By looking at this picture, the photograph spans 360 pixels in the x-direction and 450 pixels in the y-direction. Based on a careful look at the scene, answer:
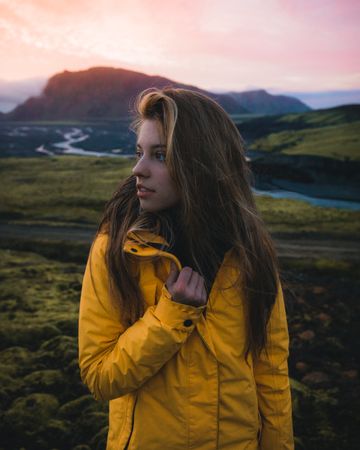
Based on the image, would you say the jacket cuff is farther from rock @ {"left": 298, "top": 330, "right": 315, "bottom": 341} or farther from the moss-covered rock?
rock @ {"left": 298, "top": 330, "right": 315, "bottom": 341}

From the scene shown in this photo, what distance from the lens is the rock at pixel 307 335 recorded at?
23.7 feet

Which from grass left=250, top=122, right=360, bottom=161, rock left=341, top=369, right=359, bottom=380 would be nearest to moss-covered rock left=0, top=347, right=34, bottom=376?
rock left=341, top=369, right=359, bottom=380

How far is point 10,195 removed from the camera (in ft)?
96.1

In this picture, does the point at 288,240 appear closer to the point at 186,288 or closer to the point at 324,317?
the point at 324,317

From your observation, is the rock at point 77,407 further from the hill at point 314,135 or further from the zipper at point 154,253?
the hill at point 314,135

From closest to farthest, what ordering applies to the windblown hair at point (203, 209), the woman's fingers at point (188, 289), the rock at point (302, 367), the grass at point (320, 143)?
the woman's fingers at point (188, 289)
the windblown hair at point (203, 209)
the rock at point (302, 367)
the grass at point (320, 143)

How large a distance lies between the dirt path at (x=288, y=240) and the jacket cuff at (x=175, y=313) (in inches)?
489

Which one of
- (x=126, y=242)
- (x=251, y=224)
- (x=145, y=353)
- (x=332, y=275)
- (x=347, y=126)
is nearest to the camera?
(x=145, y=353)

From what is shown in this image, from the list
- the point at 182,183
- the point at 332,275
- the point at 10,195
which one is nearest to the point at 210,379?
the point at 182,183

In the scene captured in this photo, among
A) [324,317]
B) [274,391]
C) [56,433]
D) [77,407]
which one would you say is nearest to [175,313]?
[274,391]

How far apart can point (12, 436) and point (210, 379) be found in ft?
12.4

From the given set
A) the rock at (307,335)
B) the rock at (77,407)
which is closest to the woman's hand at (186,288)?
the rock at (77,407)

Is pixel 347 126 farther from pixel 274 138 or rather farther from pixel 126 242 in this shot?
pixel 126 242

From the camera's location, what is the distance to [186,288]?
5.88 ft
